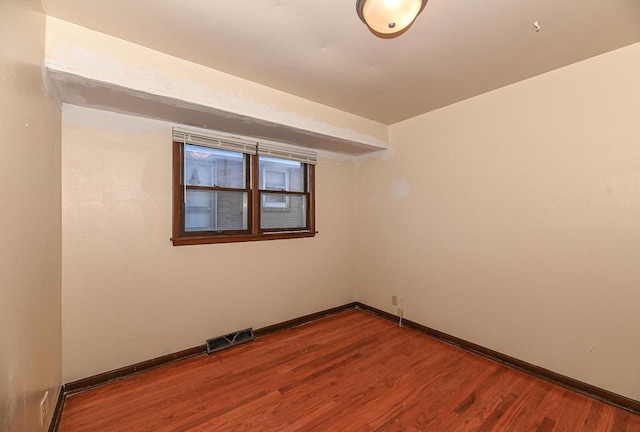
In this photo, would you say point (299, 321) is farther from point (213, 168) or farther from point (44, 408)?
point (44, 408)

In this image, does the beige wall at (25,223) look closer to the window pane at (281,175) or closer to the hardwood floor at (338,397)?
the hardwood floor at (338,397)

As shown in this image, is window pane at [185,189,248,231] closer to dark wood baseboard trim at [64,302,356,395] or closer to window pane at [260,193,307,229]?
window pane at [260,193,307,229]

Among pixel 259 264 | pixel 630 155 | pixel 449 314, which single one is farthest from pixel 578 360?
pixel 259 264

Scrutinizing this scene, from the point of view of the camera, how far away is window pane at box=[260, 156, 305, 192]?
10.4 ft

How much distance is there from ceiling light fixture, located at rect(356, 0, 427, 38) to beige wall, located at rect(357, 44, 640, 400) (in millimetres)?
1619

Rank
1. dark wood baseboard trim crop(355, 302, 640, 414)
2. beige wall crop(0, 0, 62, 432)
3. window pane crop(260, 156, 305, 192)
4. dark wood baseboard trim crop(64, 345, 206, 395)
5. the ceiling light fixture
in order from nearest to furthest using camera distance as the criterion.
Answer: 1. beige wall crop(0, 0, 62, 432)
2. the ceiling light fixture
3. dark wood baseboard trim crop(355, 302, 640, 414)
4. dark wood baseboard trim crop(64, 345, 206, 395)
5. window pane crop(260, 156, 305, 192)

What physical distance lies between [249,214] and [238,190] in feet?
0.96

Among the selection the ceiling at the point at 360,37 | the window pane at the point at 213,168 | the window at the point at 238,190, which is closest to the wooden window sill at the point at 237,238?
the window at the point at 238,190

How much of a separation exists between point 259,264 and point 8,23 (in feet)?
7.93

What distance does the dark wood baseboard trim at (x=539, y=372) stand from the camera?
72.9 inches

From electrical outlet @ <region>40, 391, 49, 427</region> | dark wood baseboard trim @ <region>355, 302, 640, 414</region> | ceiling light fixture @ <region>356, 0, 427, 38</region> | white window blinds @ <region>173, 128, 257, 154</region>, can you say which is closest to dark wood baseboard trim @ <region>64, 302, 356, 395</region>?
electrical outlet @ <region>40, 391, 49, 427</region>

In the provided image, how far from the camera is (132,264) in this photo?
2256mm

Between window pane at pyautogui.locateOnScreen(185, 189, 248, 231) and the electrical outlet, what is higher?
window pane at pyautogui.locateOnScreen(185, 189, 248, 231)

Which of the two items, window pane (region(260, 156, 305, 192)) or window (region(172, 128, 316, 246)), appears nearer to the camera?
window (region(172, 128, 316, 246))
